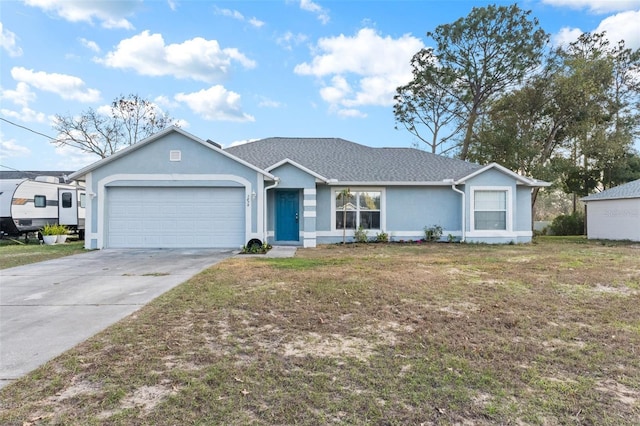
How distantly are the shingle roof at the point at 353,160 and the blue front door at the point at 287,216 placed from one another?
1.52 meters

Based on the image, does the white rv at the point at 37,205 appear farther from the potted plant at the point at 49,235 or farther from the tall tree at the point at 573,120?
the tall tree at the point at 573,120

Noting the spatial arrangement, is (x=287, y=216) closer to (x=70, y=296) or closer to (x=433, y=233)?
(x=433, y=233)

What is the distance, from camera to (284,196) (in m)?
14.2

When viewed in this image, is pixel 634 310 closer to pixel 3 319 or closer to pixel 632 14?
pixel 3 319

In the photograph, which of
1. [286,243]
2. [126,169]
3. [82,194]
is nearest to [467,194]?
[286,243]

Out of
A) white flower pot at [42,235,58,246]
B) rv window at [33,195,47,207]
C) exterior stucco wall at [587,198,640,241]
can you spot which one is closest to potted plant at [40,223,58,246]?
white flower pot at [42,235,58,246]

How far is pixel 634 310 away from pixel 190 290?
6.84m

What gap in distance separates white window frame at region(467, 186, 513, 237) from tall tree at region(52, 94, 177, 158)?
25957mm

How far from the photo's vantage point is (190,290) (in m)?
6.29

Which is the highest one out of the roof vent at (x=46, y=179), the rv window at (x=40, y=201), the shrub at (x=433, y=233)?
the roof vent at (x=46, y=179)

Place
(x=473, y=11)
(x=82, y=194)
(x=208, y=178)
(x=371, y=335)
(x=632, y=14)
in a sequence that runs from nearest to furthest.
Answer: (x=371, y=335), (x=208, y=178), (x=632, y=14), (x=82, y=194), (x=473, y=11)

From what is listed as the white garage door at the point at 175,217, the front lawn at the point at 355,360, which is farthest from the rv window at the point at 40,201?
the front lawn at the point at 355,360

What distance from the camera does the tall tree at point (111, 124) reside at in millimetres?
28328

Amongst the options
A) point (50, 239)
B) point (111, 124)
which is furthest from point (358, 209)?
point (111, 124)
